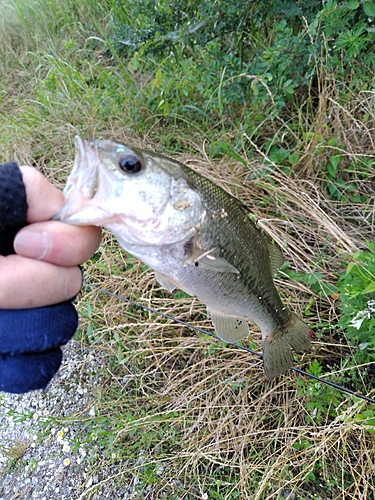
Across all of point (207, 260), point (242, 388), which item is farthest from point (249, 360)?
point (207, 260)

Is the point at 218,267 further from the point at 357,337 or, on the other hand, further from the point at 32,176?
the point at 357,337

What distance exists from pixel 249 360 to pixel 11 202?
1.74 meters

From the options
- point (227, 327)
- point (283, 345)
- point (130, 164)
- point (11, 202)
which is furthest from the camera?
point (283, 345)

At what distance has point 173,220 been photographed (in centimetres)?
134

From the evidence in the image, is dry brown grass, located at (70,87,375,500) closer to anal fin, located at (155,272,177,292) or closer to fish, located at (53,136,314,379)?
fish, located at (53,136,314,379)

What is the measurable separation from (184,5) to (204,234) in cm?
251

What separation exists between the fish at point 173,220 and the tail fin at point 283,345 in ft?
0.79

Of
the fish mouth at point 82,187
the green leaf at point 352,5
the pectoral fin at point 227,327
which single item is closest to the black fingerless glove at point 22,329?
the fish mouth at point 82,187

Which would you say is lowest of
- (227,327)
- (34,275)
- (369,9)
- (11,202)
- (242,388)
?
(242,388)

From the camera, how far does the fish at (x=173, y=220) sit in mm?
1216

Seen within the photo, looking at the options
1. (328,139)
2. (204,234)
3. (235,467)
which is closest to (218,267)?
(204,234)

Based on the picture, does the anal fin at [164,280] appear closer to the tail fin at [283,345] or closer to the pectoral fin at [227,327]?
the pectoral fin at [227,327]

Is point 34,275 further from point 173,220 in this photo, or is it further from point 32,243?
point 173,220

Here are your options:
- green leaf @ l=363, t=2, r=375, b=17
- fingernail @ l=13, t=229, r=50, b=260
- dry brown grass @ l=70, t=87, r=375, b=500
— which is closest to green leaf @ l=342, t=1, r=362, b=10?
green leaf @ l=363, t=2, r=375, b=17
